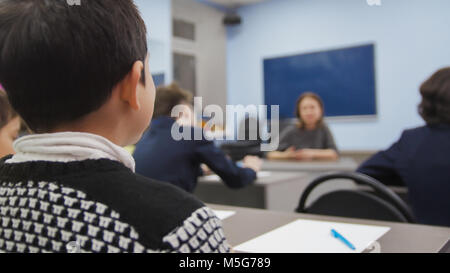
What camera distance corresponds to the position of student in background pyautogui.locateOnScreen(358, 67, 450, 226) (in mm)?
1252

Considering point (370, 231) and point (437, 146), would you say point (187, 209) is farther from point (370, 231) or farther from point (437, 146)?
point (437, 146)

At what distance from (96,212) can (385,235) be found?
0.59m

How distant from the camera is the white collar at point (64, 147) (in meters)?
0.39

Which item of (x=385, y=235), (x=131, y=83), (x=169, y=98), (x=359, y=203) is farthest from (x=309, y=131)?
(x=131, y=83)

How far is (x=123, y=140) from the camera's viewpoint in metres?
0.46

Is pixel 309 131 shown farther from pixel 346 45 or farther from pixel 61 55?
pixel 61 55

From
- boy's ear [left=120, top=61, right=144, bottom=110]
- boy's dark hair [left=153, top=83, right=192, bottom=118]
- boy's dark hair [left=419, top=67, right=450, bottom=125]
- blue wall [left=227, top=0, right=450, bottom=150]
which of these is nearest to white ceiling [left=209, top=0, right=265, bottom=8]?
blue wall [left=227, top=0, right=450, bottom=150]

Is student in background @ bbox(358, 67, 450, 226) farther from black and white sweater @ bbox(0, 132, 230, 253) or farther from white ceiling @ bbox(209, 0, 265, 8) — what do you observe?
white ceiling @ bbox(209, 0, 265, 8)

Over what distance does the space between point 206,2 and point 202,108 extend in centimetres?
436

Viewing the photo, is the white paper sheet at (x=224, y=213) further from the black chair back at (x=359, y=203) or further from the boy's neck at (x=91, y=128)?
the boy's neck at (x=91, y=128)

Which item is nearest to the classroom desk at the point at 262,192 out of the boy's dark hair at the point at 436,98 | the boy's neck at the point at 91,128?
the boy's dark hair at the point at 436,98

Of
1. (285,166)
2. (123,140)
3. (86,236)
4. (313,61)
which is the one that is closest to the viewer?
(86,236)
